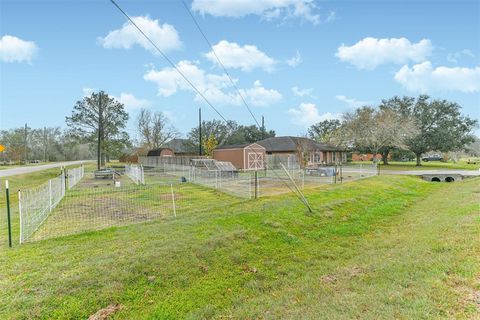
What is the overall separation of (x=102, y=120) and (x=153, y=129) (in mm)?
17237

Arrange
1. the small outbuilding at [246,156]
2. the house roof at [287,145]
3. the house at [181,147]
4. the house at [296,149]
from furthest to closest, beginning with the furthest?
the house at [181,147], the house roof at [287,145], the house at [296,149], the small outbuilding at [246,156]

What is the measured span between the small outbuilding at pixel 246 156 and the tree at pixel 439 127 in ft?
70.7

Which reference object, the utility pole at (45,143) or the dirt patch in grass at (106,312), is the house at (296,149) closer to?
the dirt patch in grass at (106,312)

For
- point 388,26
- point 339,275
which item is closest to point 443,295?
point 339,275

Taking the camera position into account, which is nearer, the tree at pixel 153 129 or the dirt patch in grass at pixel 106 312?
the dirt patch in grass at pixel 106 312

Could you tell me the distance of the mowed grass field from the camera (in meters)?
3.74

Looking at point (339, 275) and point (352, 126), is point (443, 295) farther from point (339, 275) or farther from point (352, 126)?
point (352, 126)

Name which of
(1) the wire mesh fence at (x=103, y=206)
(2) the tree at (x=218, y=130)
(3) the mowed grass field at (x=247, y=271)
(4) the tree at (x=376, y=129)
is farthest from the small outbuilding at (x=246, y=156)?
(3) the mowed grass field at (x=247, y=271)

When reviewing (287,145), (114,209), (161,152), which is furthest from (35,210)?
(161,152)

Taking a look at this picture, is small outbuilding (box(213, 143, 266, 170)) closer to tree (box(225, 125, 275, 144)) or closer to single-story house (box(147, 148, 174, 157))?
single-story house (box(147, 148, 174, 157))

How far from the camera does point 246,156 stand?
106ft

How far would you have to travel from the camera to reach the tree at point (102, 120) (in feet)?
121

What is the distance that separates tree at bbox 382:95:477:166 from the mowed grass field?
116 ft

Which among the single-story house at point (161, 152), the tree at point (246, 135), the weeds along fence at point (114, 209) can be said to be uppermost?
the tree at point (246, 135)
